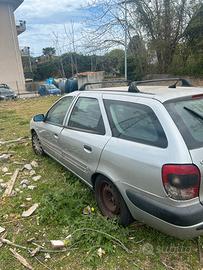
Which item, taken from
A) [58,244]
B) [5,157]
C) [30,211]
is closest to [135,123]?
[58,244]

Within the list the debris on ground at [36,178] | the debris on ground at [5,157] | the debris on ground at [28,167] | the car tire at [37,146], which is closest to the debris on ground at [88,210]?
the debris on ground at [36,178]

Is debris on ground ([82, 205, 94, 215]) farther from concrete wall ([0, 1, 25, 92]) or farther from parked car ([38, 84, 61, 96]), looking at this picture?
concrete wall ([0, 1, 25, 92])

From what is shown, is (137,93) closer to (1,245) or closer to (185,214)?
(185,214)

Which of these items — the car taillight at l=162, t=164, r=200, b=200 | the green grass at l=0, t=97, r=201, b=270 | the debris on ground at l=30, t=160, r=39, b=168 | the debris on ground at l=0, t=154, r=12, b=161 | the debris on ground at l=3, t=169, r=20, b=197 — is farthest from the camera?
the debris on ground at l=0, t=154, r=12, b=161

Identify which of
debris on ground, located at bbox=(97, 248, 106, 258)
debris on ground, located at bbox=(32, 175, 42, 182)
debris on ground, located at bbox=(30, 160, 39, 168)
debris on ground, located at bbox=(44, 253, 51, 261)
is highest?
debris on ground, located at bbox=(97, 248, 106, 258)

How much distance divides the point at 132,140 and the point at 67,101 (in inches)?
75.5

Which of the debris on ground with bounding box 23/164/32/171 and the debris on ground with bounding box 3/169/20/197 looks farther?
the debris on ground with bounding box 23/164/32/171

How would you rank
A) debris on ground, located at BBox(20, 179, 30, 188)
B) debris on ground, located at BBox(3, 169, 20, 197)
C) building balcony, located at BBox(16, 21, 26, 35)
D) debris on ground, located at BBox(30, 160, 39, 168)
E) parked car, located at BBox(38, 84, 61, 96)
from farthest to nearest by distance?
1. building balcony, located at BBox(16, 21, 26, 35)
2. parked car, located at BBox(38, 84, 61, 96)
3. debris on ground, located at BBox(30, 160, 39, 168)
4. debris on ground, located at BBox(20, 179, 30, 188)
5. debris on ground, located at BBox(3, 169, 20, 197)

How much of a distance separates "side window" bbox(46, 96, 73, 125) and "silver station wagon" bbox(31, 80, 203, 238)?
588mm

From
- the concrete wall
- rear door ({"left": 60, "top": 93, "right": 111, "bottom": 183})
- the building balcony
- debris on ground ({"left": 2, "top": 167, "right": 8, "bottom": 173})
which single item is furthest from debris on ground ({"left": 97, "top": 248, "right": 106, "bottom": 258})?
the building balcony

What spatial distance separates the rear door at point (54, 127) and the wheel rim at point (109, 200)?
129cm

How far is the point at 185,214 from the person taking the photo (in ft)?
7.22

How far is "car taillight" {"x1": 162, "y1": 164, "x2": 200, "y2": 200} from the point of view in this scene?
216 centimetres

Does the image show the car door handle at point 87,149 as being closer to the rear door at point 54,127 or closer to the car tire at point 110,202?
the car tire at point 110,202
